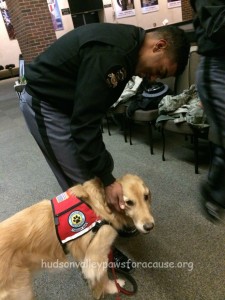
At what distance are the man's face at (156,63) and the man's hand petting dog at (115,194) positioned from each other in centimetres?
55

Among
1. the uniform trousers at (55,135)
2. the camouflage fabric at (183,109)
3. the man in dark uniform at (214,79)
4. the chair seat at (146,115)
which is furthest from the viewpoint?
the chair seat at (146,115)

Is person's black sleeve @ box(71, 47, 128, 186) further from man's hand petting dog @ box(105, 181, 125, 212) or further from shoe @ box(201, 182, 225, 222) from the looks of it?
shoe @ box(201, 182, 225, 222)

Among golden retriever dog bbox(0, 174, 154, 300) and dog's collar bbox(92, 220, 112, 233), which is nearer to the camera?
golden retriever dog bbox(0, 174, 154, 300)

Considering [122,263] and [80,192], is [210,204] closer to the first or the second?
[80,192]

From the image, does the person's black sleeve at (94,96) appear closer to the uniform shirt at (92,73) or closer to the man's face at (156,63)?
the uniform shirt at (92,73)

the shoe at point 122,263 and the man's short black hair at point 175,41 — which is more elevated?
the man's short black hair at point 175,41

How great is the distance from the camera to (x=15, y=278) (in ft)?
3.90

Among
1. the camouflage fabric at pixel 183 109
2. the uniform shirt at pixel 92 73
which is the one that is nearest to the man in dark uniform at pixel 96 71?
the uniform shirt at pixel 92 73

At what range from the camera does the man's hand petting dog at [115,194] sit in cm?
125

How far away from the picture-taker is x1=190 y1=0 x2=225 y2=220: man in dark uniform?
97 cm

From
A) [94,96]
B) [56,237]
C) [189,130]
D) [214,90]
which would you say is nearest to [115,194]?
[56,237]

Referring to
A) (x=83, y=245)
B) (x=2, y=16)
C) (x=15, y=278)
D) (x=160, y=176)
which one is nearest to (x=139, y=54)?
(x=83, y=245)

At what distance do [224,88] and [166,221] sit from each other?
1.24 metres

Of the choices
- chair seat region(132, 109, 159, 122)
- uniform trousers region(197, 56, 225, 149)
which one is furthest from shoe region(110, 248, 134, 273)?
chair seat region(132, 109, 159, 122)
